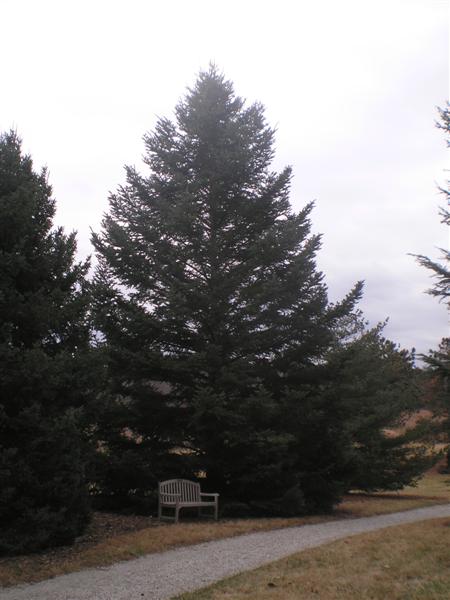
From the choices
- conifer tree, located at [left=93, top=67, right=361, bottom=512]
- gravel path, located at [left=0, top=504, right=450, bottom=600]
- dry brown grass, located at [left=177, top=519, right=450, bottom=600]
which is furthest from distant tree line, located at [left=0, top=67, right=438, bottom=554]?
dry brown grass, located at [left=177, top=519, right=450, bottom=600]

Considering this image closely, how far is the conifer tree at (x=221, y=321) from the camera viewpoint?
13500mm

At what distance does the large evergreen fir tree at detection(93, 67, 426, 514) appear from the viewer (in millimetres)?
13445

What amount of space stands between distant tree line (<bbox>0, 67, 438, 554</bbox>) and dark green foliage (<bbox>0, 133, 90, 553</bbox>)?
9 cm

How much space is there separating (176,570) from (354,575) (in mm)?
2395

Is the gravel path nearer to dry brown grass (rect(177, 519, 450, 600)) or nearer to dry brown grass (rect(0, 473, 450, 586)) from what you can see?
dry brown grass (rect(0, 473, 450, 586))

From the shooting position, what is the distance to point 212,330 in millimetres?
14672

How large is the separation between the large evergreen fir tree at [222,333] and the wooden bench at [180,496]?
2.22ft

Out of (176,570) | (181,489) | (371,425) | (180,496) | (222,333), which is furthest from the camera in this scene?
(371,425)

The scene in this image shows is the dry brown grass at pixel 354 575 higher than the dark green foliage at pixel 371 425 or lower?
lower

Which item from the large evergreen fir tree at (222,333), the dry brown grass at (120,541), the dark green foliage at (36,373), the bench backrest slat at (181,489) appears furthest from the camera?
the large evergreen fir tree at (222,333)

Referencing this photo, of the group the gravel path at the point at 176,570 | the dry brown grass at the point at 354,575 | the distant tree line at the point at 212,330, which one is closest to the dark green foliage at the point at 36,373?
the distant tree line at the point at 212,330

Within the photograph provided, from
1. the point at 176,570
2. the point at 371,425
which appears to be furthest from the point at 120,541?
the point at 371,425

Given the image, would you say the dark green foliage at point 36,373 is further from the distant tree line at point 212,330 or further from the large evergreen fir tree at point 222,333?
the large evergreen fir tree at point 222,333

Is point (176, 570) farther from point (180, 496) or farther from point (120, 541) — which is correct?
point (180, 496)
